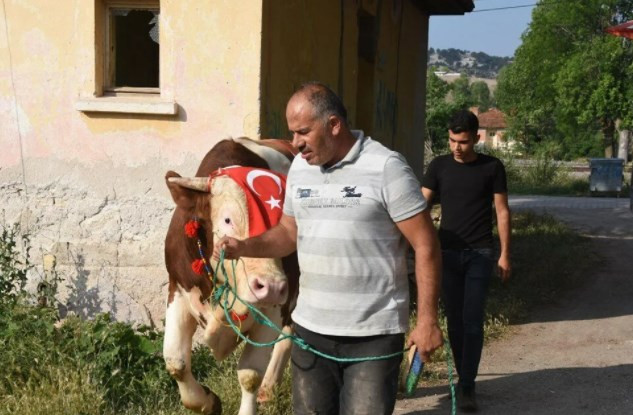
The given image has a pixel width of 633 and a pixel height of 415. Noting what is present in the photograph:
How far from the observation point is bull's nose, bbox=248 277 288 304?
4.78 m

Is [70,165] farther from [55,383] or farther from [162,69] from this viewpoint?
[55,383]

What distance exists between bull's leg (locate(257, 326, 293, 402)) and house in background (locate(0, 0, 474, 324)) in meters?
1.72

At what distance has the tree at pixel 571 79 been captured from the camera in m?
47.8

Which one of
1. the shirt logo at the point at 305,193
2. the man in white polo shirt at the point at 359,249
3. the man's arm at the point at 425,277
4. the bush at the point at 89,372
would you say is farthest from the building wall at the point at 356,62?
the man's arm at the point at 425,277

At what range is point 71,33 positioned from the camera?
7781mm

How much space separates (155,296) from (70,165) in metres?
1.31

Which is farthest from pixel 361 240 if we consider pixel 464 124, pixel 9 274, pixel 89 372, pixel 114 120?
pixel 114 120

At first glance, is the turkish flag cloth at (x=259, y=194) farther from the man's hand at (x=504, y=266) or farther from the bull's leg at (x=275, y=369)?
the man's hand at (x=504, y=266)

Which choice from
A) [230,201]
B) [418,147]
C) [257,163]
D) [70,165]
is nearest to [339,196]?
[230,201]

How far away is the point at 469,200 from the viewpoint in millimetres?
6320

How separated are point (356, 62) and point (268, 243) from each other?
628 centimetres

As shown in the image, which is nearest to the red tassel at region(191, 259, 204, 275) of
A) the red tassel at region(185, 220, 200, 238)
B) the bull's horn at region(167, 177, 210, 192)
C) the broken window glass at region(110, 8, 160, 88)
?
the red tassel at region(185, 220, 200, 238)

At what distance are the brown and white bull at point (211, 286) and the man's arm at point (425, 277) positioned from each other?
127 cm

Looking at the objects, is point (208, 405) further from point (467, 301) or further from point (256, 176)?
point (467, 301)
